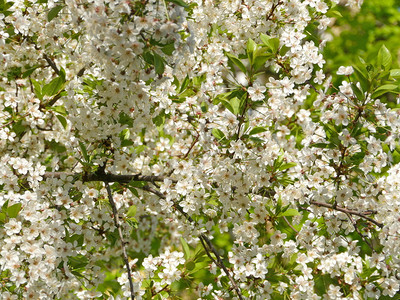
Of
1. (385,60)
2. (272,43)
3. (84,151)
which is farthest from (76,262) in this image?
(385,60)

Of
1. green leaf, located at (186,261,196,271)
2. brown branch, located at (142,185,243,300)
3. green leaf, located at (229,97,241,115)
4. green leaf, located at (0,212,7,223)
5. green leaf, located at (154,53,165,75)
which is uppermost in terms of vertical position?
green leaf, located at (154,53,165,75)

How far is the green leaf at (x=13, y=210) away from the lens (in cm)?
309

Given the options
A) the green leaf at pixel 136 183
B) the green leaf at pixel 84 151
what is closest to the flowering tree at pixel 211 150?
the green leaf at pixel 84 151

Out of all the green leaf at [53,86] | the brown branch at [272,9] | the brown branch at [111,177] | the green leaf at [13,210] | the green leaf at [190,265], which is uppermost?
the brown branch at [272,9]

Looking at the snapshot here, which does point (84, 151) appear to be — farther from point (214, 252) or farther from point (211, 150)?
point (214, 252)

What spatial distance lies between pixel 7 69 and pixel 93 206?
4.14ft

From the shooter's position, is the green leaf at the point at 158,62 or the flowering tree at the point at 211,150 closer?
the green leaf at the point at 158,62

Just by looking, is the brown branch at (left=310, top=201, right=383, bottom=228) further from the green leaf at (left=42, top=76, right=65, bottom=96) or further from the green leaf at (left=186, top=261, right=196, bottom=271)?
the green leaf at (left=42, top=76, right=65, bottom=96)

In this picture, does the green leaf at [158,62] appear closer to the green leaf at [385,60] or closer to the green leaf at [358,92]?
the green leaf at [358,92]

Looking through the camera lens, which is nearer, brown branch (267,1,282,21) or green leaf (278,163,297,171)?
green leaf (278,163,297,171)

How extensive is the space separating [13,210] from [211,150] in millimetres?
1295

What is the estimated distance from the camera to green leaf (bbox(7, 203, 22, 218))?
122 inches

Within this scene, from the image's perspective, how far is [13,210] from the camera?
122 inches

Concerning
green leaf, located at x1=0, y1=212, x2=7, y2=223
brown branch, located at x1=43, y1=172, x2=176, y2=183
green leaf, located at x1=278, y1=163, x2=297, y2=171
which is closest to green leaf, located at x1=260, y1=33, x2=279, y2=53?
green leaf, located at x1=278, y1=163, x2=297, y2=171
